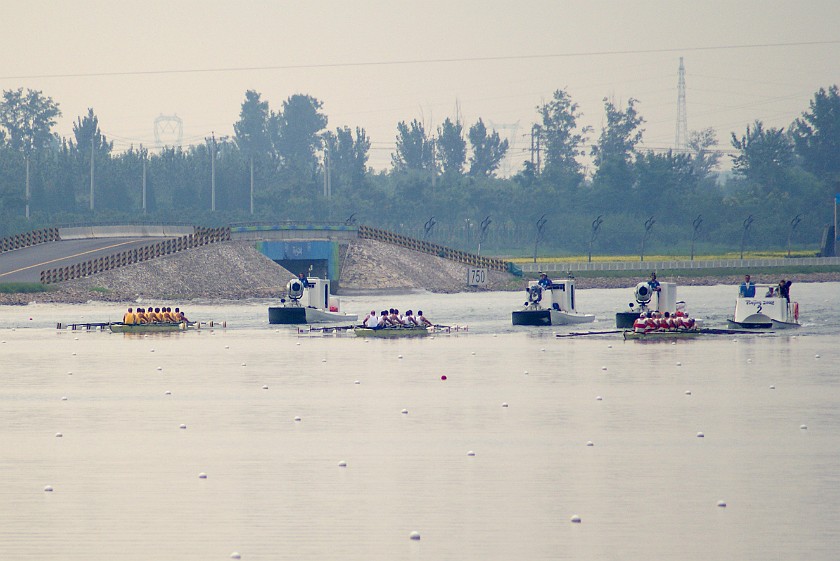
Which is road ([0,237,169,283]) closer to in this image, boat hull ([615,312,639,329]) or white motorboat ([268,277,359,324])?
white motorboat ([268,277,359,324])

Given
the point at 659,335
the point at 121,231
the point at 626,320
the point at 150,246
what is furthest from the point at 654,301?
the point at 121,231

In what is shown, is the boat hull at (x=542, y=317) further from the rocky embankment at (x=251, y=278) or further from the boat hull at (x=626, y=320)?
the rocky embankment at (x=251, y=278)

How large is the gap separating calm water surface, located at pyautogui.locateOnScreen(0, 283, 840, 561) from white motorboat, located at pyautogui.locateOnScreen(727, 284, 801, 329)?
14.1 m

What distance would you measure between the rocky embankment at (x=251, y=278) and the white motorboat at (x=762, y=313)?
53.2 m

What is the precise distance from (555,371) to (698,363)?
5.92m

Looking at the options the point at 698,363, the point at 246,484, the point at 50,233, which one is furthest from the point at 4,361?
the point at 50,233

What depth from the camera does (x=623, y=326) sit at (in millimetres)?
68750

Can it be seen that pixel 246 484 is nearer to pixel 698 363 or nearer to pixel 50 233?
pixel 698 363

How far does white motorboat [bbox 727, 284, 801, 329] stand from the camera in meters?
67.9

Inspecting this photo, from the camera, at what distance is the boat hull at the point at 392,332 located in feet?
218

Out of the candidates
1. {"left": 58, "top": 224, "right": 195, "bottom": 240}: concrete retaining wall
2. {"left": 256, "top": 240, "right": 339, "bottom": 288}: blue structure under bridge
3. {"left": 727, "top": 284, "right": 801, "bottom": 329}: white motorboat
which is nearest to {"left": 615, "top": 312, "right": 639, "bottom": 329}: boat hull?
{"left": 727, "top": 284, "right": 801, "bottom": 329}: white motorboat

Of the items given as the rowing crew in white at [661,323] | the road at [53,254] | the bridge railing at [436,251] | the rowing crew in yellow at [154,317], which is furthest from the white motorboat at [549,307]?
the bridge railing at [436,251]

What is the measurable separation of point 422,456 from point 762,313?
4498cm

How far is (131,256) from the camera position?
11644 cm
